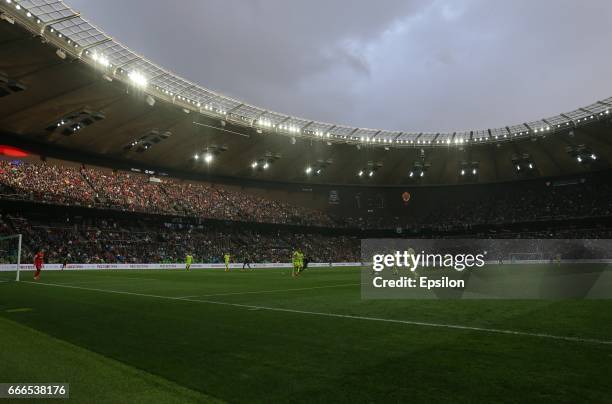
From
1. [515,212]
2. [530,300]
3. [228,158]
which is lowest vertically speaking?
[530,300]

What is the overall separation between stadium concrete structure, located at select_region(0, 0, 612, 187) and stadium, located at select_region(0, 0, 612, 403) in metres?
0.30

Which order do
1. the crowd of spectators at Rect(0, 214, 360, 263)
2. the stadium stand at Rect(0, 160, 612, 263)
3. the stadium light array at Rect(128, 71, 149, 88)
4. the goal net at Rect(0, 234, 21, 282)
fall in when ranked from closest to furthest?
the goal net at Rect(0, 234, 21, 282) → the stadium light array at Rect(128, 71, 149, 88) → the crowd of spectators at Rect(0, 214, 360, 263) → the stadium stand at Rect(0, 160, 612, 263)

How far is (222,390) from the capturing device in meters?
4.81

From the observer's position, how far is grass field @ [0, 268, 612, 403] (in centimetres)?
478

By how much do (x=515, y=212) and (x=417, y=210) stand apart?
16925 millimetres

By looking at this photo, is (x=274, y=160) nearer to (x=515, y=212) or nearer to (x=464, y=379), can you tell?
(x=515, y=212)

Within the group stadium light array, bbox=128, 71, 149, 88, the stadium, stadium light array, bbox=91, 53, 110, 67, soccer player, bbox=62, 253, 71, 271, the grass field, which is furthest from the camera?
stadium light array, bbox=128, 71, 149, 88

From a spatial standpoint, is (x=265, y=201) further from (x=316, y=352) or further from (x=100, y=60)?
(x=316, y=352)

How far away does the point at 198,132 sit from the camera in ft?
177

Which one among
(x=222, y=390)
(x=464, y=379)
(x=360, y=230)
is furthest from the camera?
(x=360, y=230)

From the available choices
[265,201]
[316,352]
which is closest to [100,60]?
[316,352]

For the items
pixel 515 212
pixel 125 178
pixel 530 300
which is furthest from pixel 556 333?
pixel 515 212

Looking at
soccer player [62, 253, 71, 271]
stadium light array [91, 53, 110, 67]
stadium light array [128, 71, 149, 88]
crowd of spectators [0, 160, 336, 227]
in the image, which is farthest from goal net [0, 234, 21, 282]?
stadium light array [128, 71, 149, 88]

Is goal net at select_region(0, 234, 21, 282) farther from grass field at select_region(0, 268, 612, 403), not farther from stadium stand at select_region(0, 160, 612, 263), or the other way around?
grass field at select_region(0, 268, 612, 403)
